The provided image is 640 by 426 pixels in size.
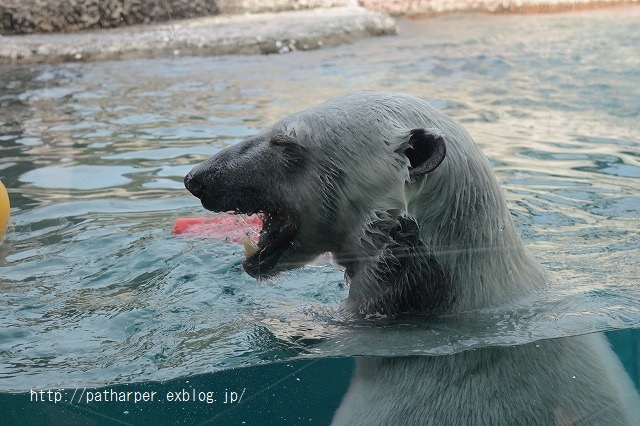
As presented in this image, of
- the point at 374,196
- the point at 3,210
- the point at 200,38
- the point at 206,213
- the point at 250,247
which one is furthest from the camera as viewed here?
the point at 200,38

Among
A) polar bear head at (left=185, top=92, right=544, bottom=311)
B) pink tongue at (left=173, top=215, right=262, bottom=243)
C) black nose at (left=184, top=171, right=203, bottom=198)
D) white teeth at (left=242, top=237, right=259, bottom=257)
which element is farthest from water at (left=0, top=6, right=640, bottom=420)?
black nose at (left=184, top=171, right=203, bottom=198)

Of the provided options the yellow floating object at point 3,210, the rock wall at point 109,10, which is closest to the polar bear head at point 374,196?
the yellow floating object at point 3,210

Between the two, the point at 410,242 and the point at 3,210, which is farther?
the point at 3,210

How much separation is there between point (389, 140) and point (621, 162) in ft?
13.3

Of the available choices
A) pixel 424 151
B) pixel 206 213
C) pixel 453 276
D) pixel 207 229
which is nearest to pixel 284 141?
pixel 424 151

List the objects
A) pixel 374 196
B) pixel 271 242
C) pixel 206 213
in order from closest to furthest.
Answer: pixel 374 196 → pixel 271 242 → pixel 206 213

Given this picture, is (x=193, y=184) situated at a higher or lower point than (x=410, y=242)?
higher

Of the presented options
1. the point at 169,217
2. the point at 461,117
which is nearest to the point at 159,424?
the point at 169,217

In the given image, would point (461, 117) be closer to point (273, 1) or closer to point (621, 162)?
point (621, 162)

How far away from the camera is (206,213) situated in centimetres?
538

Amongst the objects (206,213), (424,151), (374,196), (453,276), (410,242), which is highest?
(424,151)

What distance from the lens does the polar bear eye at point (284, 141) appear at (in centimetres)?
321

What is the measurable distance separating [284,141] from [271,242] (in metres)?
0.42

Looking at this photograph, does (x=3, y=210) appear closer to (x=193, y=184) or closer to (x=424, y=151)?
(x=193, y=184)
